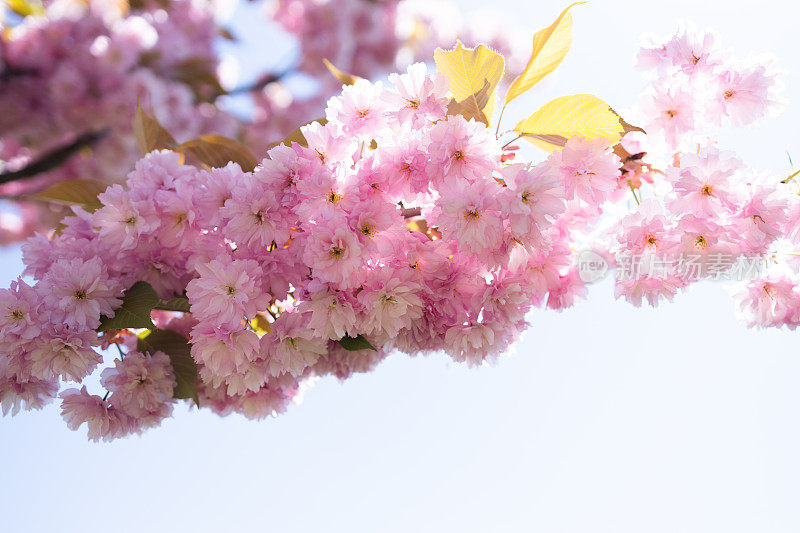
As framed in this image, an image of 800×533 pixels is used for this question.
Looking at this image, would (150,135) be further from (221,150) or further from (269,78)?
(269,78)

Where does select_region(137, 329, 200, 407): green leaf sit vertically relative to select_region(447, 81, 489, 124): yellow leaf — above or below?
below

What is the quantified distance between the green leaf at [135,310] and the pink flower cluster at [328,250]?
0.04ft

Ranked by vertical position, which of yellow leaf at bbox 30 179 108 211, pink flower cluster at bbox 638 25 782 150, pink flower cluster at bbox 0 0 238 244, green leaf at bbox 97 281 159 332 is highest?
pink flower cluster at bbox 0 0 238 244

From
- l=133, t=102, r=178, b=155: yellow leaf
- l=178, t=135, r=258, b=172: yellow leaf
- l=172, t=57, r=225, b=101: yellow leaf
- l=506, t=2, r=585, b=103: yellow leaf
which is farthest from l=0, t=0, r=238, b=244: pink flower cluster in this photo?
l=506, t=2, r=585, b=103: yellow leaf

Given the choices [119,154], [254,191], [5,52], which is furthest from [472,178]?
[5,52]

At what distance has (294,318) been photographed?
0.83 m

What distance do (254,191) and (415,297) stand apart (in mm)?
246

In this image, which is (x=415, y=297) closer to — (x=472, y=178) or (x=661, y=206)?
(x=472, y=178)

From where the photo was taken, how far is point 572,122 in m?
0.85

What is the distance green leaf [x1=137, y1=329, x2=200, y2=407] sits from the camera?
0.96 metres

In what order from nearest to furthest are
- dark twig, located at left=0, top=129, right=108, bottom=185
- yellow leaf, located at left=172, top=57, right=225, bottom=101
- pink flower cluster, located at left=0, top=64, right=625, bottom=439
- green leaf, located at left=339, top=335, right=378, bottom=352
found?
pink flower cluster, located at left=0, top=64, right=625, bottom=439 < green leaf, located at left=339, top=335, right=378, bottom=352 < dark twig, located at left=0, top=129, right=108, bottom=185 < yellow leaf, located at left=172, top=57, right=225, bottom=101

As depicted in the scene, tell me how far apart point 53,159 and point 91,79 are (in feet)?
1.66

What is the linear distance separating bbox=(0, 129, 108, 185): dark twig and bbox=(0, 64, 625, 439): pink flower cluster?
148cm

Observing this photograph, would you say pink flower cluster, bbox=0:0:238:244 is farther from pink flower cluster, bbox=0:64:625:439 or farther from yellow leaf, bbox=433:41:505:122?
yellow leaf, bbox=433:41:505:122
